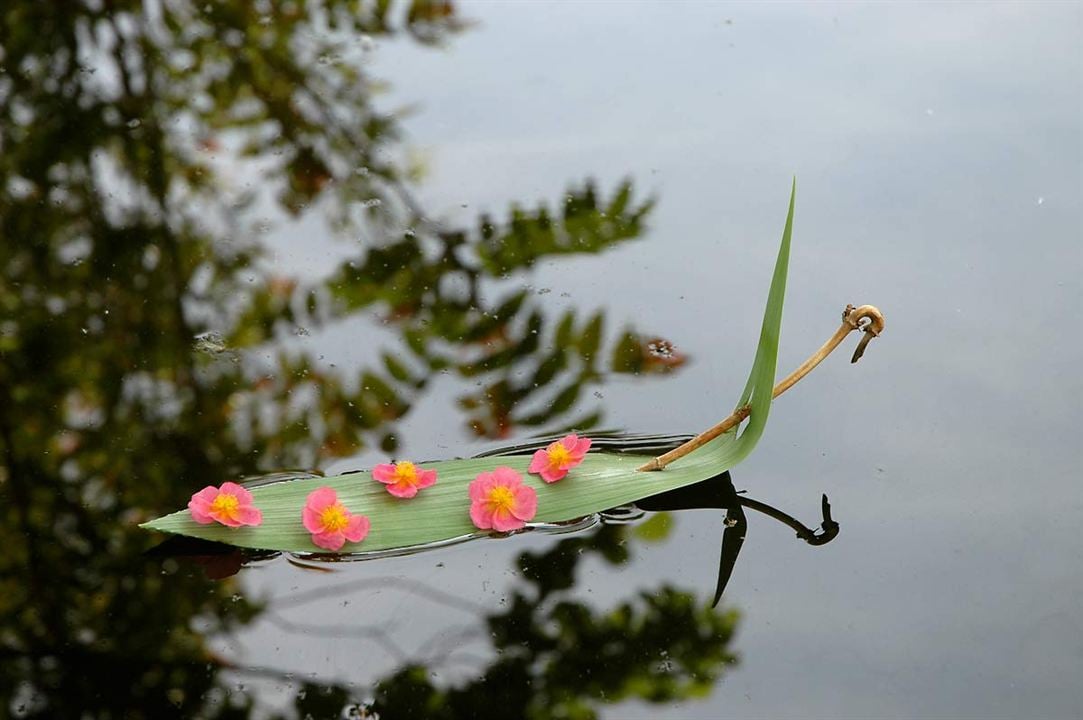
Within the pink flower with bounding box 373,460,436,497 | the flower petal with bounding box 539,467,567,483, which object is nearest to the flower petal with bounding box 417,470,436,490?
the pink flower with bounding box 373,460,436,497

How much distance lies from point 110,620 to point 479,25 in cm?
127

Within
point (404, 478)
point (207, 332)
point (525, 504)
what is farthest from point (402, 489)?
point (207, 332)

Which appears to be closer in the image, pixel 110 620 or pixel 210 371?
pixel 110 620

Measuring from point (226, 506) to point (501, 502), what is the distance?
0.23 m

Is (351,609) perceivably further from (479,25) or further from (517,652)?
(479,25)

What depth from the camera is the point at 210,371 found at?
4.08 feet

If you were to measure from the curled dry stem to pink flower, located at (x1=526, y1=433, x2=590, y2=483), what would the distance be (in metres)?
0.06

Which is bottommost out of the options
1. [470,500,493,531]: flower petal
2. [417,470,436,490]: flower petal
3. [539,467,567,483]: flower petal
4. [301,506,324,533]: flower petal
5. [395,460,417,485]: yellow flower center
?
[301,506,324,533]: flower petal

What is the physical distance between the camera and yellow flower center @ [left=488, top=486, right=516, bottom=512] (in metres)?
1.03

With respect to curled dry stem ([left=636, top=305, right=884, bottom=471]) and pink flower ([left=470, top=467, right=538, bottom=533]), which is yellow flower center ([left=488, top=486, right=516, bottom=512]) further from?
curled dry stem ([left=636, top=305, right=884, bottom=471])

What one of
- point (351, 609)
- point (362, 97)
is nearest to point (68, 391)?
point (351, 609)

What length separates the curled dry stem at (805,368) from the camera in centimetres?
109

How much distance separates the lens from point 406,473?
41.4 inches

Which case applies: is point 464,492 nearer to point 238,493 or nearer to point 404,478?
point 404,478
